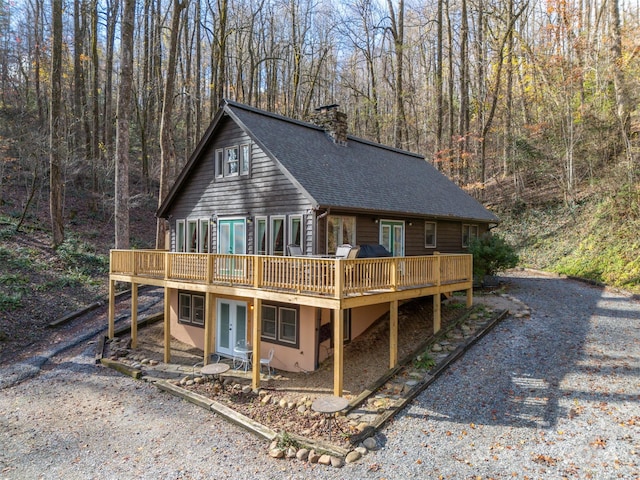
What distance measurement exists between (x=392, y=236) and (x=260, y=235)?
456 centimetres

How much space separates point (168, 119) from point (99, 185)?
41.8 feet

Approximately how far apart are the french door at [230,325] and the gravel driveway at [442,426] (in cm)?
288

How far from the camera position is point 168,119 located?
1792cm

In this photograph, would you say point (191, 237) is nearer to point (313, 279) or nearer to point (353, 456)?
point (313, 279)

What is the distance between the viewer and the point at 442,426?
24.5ft

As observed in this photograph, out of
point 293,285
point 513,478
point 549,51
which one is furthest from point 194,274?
point 549,51

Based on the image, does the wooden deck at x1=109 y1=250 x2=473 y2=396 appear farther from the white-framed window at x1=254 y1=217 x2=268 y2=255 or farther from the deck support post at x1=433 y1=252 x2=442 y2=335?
the white-framed window at x1=254 y1=217 x2=268 y2=255

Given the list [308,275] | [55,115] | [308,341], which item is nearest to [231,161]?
[308,275]

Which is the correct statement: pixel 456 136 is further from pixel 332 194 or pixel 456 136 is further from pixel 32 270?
pixel 32 270

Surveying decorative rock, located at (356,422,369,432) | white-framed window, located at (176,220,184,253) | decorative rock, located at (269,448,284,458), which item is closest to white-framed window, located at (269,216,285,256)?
white-framed window, located at (176,220,184,253)

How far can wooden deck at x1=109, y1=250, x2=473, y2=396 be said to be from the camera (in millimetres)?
8516

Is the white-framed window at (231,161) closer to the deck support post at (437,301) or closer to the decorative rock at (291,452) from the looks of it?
the deck support post at (437,301)

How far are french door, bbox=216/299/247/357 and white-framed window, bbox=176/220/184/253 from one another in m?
3.49

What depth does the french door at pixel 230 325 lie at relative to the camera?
12758 millimetres
